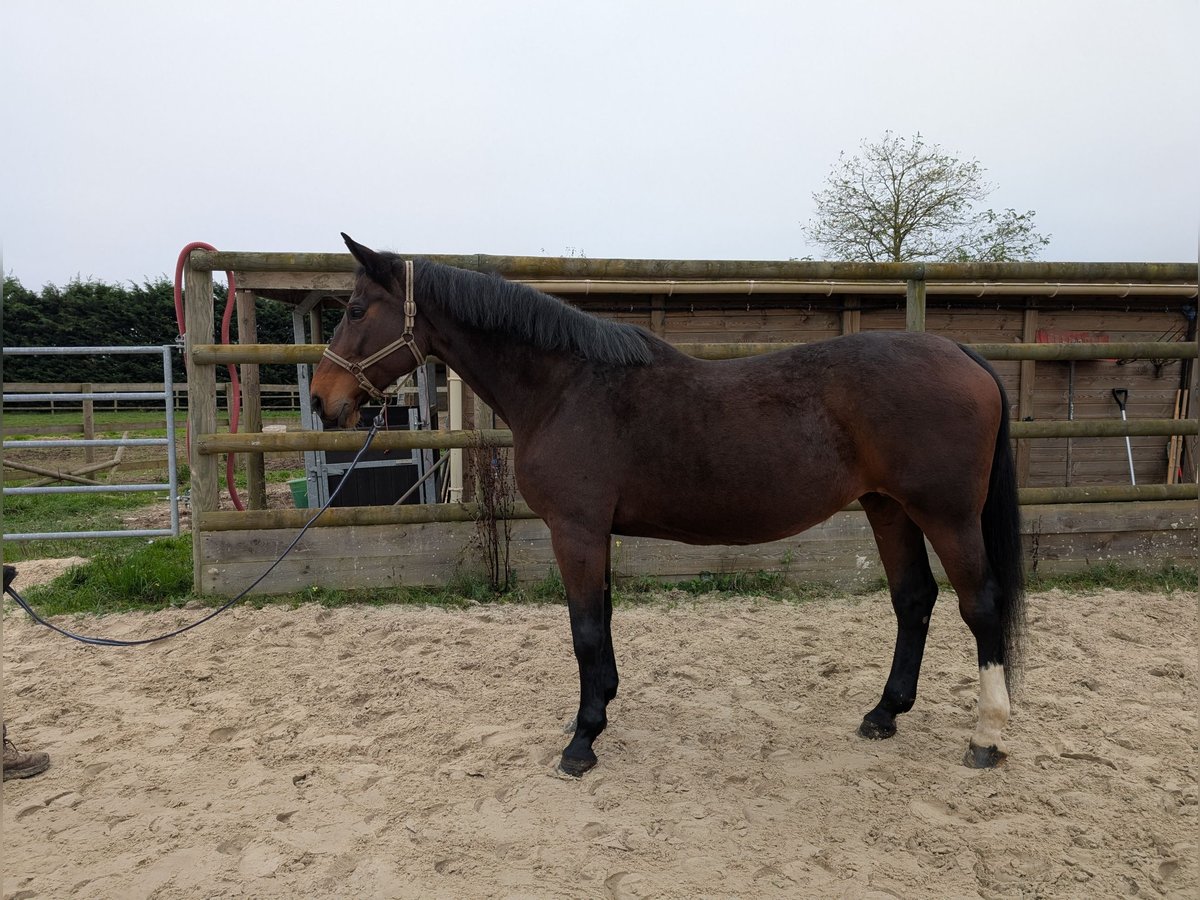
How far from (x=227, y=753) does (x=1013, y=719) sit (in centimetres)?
322

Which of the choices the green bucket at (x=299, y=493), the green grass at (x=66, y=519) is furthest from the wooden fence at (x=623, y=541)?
the green bucket at (x=299, y=493)

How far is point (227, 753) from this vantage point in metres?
2.69

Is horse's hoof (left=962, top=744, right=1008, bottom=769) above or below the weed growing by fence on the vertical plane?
below

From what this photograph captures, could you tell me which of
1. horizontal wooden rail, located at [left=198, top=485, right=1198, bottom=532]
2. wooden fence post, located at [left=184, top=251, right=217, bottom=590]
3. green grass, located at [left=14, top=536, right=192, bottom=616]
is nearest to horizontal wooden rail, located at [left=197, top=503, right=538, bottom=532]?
horizontal wooden rail, located at [left=198, top=485, right=1198, bottom=532]

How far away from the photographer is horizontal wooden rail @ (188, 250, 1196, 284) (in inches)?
165

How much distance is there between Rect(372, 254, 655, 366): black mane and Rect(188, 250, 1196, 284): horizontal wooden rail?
1.33 m

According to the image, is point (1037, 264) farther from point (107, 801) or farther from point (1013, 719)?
point (107, 801)

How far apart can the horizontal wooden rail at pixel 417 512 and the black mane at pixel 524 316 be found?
1686 mm

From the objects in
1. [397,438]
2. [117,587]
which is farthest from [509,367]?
[117,587]

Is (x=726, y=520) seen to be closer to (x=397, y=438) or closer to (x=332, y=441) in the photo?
(x=397, y=438)

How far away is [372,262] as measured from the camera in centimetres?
278

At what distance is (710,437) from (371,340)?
1442 millimetres

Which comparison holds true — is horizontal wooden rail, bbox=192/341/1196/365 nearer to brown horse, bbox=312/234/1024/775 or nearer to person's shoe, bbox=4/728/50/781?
brown horse, bbox=312/234/1024/775

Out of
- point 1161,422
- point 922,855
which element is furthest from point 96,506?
point 1161,422
